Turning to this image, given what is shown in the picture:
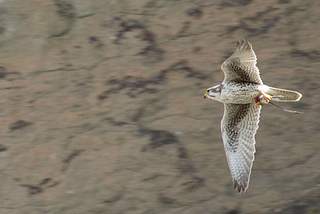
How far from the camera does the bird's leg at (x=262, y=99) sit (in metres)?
3.82

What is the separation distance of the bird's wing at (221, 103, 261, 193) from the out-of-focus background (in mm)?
630

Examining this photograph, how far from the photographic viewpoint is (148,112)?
17.1ft

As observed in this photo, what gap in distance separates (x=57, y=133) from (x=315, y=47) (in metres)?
2.97

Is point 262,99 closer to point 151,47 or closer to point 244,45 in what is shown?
point 244,45

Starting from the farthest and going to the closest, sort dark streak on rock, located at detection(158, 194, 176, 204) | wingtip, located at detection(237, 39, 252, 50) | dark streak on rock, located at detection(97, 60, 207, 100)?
dark streak on rock, located at detection(97, 60, 207, 100) < dark streak on rock, located at detection(158, 194, 176, 204) < wingtip, located at detection(237, 39, 252, 50)

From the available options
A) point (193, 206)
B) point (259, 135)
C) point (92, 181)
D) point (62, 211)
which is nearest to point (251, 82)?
point (259, 135)

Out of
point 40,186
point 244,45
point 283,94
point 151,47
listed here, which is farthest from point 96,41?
point 283,94

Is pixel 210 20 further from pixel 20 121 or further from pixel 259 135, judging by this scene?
pixel 20 121

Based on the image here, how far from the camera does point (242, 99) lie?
3.99 meters

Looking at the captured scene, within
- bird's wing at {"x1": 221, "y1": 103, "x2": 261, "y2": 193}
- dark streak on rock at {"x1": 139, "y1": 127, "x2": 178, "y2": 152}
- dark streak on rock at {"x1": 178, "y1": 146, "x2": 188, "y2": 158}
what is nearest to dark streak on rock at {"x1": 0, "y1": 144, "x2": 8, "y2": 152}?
dark streak on rock at {"x1": 139, "y1": 127, "x2": 178, "y2": 152}

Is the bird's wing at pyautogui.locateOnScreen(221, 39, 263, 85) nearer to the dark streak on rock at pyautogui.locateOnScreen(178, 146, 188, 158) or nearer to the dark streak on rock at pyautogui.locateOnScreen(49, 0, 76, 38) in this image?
the dark streak on rock at pyautogui.locateOnScreen(178, 146, 188, 158)

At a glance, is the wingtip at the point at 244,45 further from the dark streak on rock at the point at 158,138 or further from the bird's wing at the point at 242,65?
the dark streak on rock at the point at 158,138

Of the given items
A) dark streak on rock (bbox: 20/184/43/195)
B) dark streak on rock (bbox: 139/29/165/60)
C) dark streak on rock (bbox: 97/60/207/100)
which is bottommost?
dark streak on rock (bbox: 20/184/43/195)

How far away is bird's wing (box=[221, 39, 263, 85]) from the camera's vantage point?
368 centimetres
